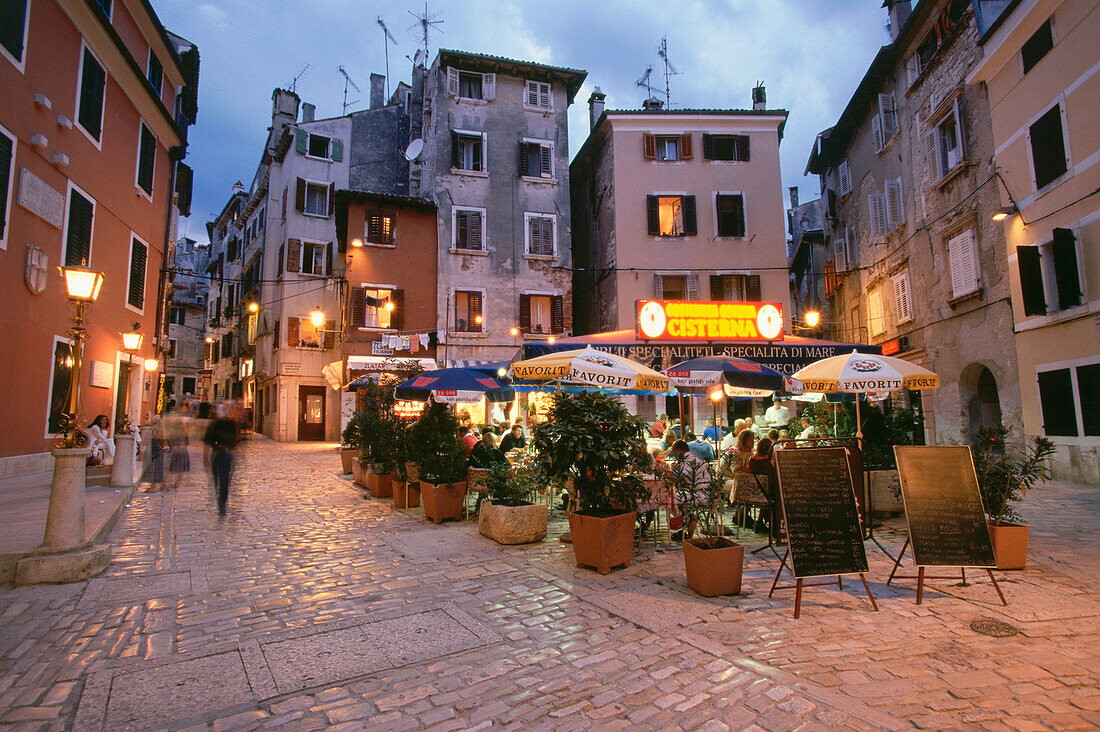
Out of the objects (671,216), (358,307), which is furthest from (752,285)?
(358,307)

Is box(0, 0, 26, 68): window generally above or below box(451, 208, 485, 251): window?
below

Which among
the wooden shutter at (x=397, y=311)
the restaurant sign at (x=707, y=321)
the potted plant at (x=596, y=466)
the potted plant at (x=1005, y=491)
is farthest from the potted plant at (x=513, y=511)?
the wooden shutter at (x=397, y=311)

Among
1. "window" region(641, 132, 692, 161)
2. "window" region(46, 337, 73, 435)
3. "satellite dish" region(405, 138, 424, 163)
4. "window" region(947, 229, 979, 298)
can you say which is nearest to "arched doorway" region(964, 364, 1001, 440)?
"window" region(947, 229, 979, 298)

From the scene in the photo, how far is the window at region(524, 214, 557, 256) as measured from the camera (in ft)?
79.2

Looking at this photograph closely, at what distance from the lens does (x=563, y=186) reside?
81.3 feet

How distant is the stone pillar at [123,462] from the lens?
34.6 ft

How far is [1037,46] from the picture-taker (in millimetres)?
11883

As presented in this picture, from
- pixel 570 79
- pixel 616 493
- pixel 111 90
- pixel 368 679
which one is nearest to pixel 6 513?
pixel 368 679

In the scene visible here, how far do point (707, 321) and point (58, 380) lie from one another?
14504mm

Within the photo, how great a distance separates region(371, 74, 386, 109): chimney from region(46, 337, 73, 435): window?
22.4 meters

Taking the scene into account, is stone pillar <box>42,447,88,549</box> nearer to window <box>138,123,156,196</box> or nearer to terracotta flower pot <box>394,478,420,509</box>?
terracotta flower pot <box>394,478,420,509</box>

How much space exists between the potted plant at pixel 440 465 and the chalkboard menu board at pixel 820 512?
4.73 m

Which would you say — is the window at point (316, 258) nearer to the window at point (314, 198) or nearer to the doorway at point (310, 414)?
the window at point (314, 198)

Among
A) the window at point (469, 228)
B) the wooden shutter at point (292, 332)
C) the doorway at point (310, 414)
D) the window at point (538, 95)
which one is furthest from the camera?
the doorway at point (310, 414)
